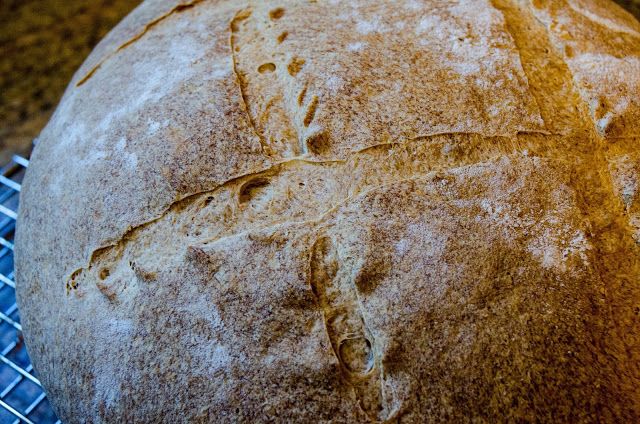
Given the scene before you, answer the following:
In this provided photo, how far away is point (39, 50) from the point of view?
2.42 metres

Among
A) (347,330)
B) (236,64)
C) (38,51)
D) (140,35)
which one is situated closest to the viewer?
(347,330)

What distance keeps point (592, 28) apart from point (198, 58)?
0.80m

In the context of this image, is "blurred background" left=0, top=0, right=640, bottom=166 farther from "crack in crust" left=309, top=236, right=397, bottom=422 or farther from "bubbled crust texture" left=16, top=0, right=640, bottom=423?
"crack in crust" left=309, top=236, right=397, bottom=422

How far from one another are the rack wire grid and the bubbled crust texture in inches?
7.8

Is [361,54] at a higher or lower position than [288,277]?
higher

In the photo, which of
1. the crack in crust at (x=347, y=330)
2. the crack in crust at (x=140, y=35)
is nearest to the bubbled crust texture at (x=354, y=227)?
the crack in crust at (x=347, y=330)

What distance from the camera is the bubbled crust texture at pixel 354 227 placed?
2.75 feet

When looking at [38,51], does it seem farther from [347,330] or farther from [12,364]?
[347,330]

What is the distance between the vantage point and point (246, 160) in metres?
0.95

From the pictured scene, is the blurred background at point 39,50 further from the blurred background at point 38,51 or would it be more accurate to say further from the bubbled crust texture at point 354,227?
the bubbled crust texture at point 354,227

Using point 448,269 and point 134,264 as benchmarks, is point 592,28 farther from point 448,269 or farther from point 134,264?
point 134,264

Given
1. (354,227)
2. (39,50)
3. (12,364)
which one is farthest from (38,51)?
(354,227)

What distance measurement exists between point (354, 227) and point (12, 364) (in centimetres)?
93

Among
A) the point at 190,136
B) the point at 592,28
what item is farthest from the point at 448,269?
the point at 592,28
